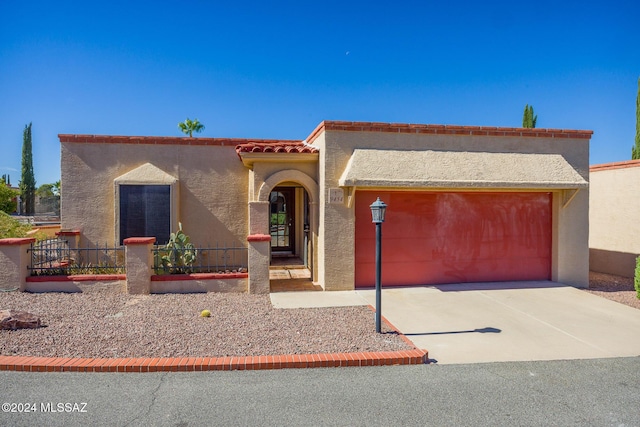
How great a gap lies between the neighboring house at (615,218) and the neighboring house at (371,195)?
2.46 meters

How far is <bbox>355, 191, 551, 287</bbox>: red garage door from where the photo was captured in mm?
9359

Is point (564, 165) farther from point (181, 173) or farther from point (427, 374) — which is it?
point (181, 173)

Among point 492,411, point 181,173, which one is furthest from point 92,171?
point 492,411

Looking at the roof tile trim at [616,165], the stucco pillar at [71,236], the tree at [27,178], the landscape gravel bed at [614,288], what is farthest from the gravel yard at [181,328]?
the tree at [27,178]

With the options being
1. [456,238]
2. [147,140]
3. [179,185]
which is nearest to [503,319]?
[456,238]

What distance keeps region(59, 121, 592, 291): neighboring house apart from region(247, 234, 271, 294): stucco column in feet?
0.14

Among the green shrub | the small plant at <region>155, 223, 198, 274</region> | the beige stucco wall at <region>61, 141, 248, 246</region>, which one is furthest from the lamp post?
the green shrub

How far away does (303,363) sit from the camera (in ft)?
→ 16.1

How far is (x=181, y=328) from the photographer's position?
241 inches

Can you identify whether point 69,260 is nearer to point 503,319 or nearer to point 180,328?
point 180,328

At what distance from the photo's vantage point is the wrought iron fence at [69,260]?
8.47 meters

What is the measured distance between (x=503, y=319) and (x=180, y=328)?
17.9 ft

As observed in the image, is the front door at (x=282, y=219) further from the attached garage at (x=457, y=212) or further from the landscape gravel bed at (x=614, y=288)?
the landscape gravel bed at (x=614, y=288)

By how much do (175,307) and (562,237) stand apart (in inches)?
364
